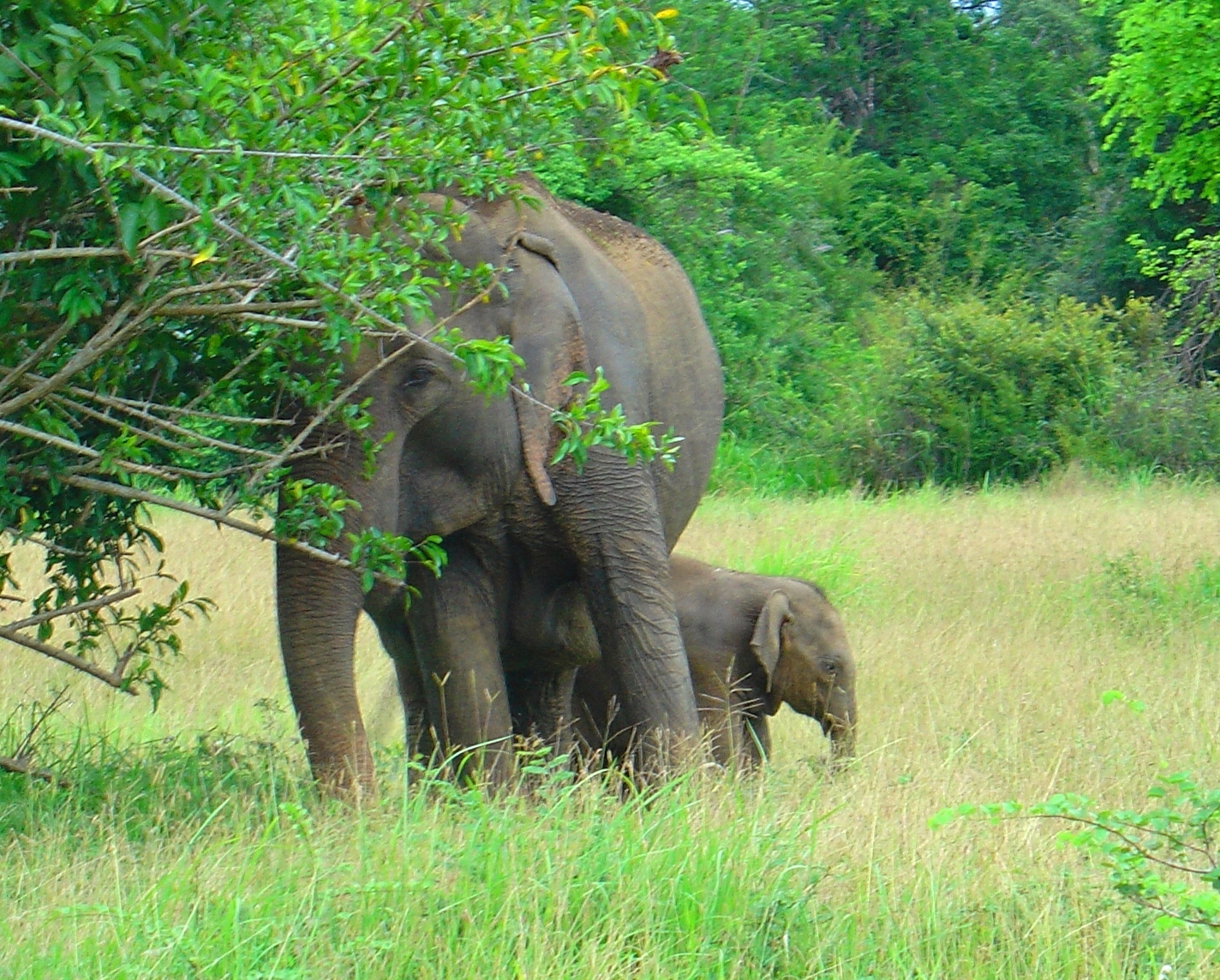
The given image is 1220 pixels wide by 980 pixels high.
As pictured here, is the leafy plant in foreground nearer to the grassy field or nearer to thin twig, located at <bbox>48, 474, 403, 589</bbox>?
the grassy field

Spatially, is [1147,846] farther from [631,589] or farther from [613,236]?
[613,236]

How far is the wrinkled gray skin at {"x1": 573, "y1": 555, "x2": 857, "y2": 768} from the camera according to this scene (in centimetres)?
840

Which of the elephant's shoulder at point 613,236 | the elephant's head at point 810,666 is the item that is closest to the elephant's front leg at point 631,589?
the elephant's shoulder at point 613,236

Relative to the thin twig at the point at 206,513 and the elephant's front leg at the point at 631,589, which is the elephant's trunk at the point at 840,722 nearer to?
the elephant's front leg at the point at 631,589

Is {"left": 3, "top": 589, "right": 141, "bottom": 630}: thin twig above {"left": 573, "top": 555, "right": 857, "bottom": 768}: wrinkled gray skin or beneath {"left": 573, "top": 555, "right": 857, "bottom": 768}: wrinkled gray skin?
above

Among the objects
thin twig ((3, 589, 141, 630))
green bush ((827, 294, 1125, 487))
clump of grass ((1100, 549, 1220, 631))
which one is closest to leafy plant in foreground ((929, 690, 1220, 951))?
thin twig ((3, 589, 141, 630))

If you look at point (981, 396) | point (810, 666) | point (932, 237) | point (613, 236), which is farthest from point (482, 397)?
point (932, 237)

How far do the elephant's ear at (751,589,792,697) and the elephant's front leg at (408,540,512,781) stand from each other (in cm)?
202

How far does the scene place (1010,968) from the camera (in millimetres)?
4117

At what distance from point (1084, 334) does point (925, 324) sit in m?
1.91

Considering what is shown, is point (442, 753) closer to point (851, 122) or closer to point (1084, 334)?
point (1084, 334)

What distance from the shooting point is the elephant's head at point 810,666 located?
8571 mm

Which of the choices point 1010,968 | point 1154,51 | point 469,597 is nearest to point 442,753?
point 469,597

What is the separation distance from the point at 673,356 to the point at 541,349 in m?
1.37
